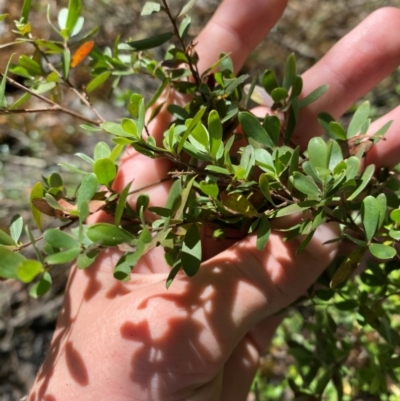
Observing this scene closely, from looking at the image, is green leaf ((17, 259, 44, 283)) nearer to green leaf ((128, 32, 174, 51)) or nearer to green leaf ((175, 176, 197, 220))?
green leaf ((175, 176, 197, 220))

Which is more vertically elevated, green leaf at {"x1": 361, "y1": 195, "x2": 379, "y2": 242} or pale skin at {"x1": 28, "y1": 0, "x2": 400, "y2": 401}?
green leaf at {"x1": 361, "y1": 195, "x2": 379, "y2": 242}

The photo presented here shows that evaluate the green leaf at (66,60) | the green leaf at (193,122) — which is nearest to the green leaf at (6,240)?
the green leaf at (193,122)

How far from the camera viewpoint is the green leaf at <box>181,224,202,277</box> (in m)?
0.81

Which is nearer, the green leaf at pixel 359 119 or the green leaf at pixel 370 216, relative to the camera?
the green leaf at pixel 370 216

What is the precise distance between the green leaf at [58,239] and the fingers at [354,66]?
768 millimetres

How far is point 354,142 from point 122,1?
2.22 m

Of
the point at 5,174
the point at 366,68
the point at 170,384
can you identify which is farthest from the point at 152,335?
the point at 5,174

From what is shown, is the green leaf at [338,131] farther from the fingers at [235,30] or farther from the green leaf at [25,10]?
the green leaf at [25,10]

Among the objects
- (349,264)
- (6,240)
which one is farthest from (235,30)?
(6,240)

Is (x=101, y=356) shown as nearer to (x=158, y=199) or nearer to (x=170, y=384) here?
(x=170, y=384)

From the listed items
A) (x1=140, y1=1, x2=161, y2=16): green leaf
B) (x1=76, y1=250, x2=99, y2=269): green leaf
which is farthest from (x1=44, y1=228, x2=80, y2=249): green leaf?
(x1=140, y1=1, x2=161, y2=16): green leaf

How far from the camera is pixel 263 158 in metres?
0.82

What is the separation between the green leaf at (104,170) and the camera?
80 cm

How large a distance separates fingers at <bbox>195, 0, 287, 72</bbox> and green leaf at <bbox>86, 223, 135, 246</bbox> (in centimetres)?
89
